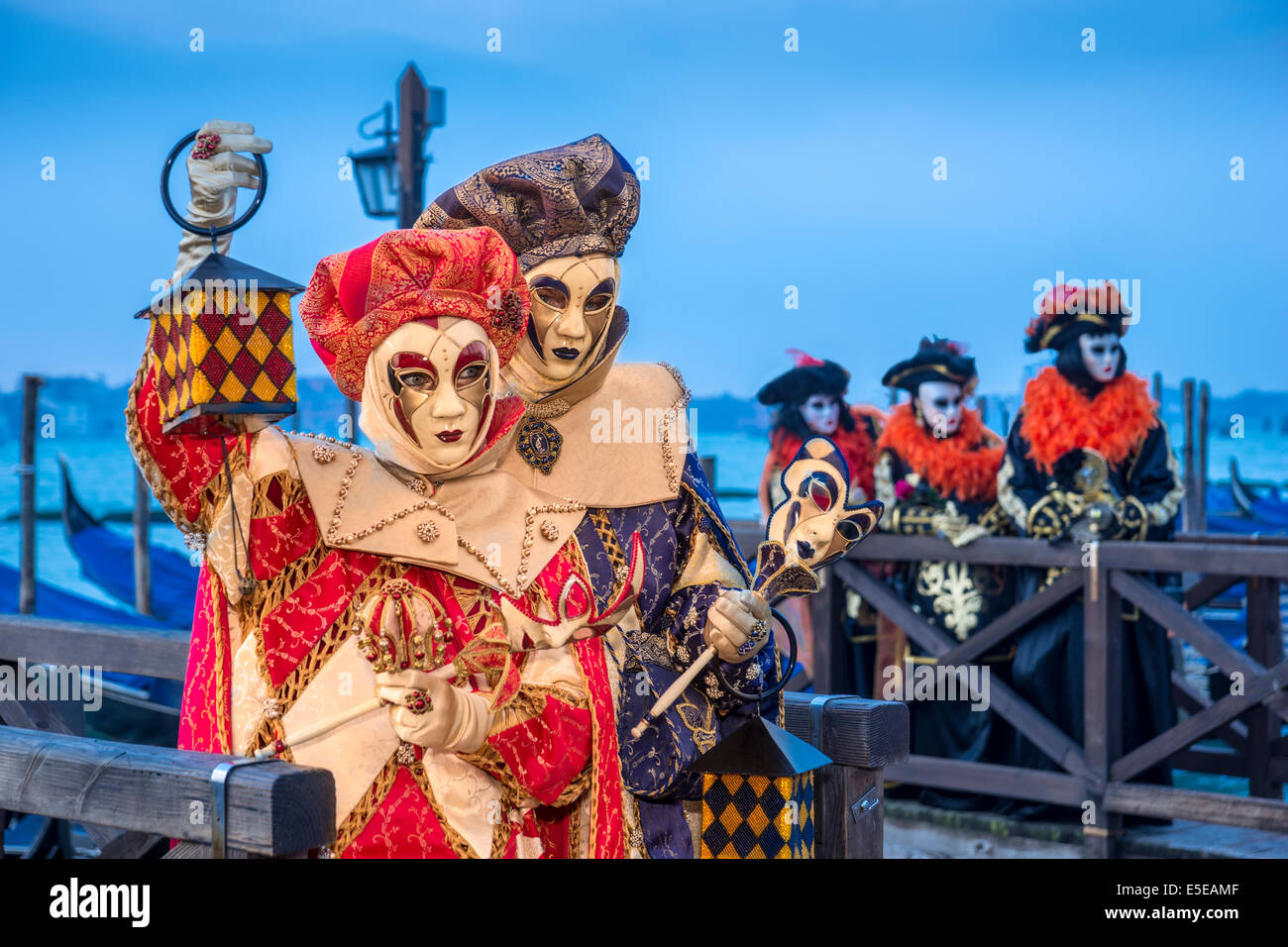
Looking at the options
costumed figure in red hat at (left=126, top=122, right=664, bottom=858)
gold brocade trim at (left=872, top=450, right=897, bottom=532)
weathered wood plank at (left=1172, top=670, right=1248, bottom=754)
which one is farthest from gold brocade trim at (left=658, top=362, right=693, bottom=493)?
weathered wood plank at (left=1172, top=670, right=1248, bottom=754)

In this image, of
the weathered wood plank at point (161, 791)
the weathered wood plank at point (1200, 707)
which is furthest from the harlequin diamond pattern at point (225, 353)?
the weathered wood plank at point (1200, 707)

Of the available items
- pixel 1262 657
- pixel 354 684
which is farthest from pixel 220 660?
pixel 1262 657

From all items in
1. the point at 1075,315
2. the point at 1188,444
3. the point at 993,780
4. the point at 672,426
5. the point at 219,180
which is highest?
the point at 1075,315

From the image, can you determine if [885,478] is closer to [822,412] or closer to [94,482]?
[822,412]

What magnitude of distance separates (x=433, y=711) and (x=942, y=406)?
432 centimetres

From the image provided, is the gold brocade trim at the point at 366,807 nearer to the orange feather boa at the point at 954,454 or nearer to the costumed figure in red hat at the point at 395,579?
the costumed figure in red hat at the point at 395,579

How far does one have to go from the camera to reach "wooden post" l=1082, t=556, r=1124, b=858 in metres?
5.07

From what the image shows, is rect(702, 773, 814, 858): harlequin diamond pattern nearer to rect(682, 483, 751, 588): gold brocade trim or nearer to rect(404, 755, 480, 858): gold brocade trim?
rect(682, 483, 751, 588): gold brocade trim

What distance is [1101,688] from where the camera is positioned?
5078 mm

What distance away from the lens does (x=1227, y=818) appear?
474 cm

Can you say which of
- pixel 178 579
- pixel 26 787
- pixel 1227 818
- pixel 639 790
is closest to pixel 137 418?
pixel 26 787

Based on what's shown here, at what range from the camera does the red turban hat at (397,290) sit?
2184 millimetres
